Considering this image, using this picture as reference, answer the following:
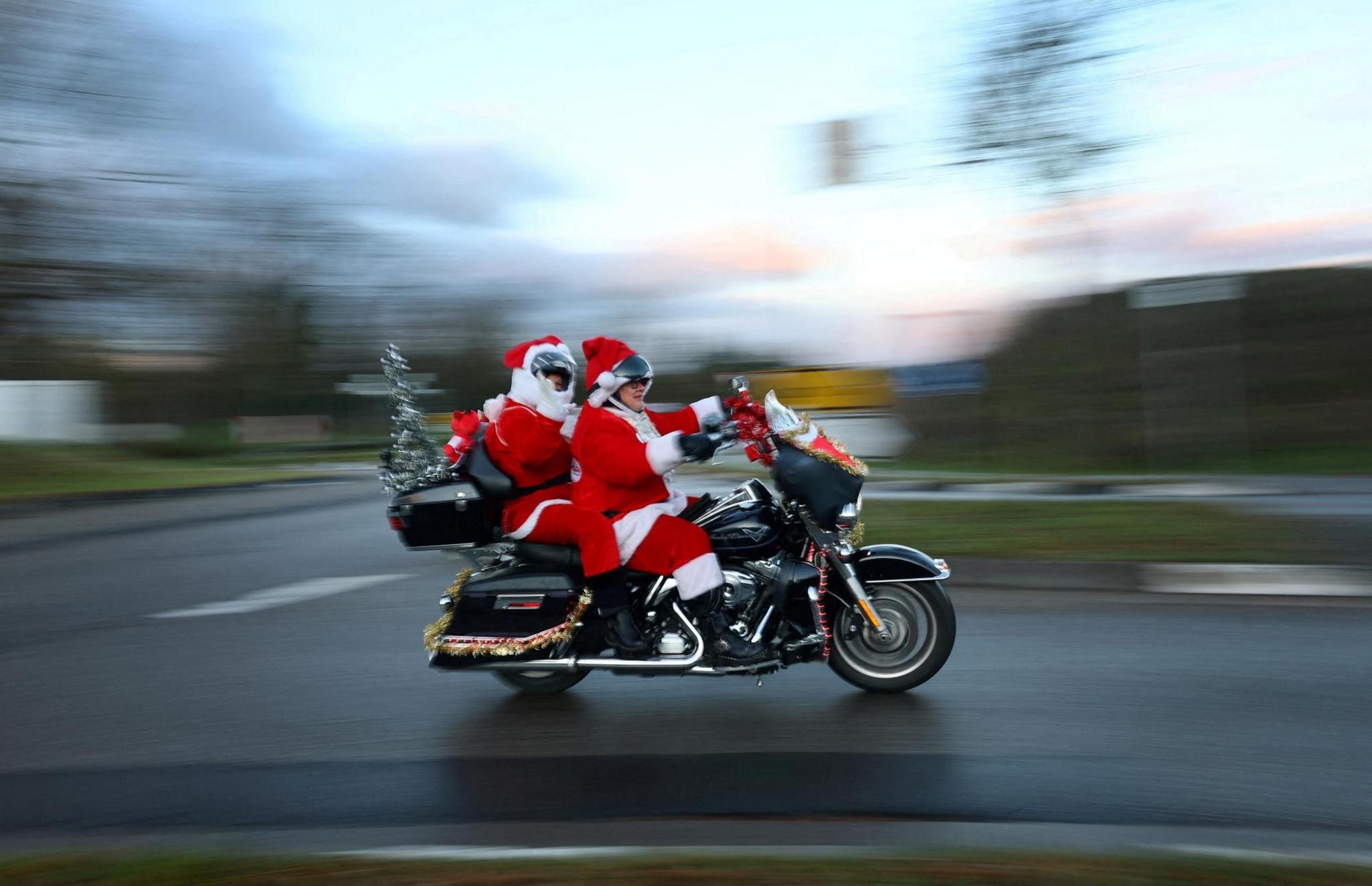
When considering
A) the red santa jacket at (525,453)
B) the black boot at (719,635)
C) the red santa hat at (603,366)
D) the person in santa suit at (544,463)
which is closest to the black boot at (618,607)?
the person in santa suit at (544,463)

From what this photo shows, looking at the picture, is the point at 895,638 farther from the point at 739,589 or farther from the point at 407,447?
the point at 407,447

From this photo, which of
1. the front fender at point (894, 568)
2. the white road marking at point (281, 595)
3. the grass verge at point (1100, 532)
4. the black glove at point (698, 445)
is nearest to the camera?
the black glove at point (698, 445)

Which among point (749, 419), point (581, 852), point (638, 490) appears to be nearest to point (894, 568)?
point (749, 419)

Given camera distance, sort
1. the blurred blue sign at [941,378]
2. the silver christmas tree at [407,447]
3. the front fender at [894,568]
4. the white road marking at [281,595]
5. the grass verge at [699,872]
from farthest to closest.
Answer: the blurred blue sign at [941,378] → the white road marking at [281,595] → the silver christmas tree at [407,447] → the front fender at [894,568] → the grass verge at [699,872]

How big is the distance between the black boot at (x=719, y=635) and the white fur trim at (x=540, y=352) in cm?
130

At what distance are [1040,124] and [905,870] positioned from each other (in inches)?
448

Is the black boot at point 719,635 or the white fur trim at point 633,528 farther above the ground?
the white fur trim at point 633,528

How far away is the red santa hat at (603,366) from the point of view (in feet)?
18.6

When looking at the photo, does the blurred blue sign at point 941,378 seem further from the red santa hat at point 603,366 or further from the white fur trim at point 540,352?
the white fur trim at point 540,352

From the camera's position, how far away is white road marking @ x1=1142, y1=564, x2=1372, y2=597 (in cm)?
867

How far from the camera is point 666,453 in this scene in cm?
539

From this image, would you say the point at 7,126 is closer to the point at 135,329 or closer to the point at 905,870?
the point at 135,329

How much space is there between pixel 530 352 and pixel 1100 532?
6.79 meters

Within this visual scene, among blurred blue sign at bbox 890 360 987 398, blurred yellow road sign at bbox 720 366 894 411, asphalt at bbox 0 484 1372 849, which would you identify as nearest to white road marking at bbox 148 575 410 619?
asphalt at bbox 0 484 1372 849
